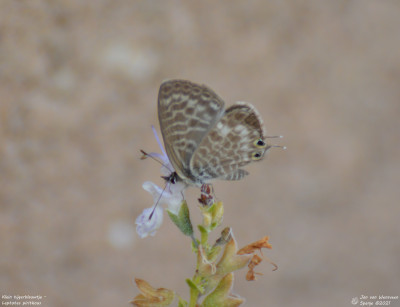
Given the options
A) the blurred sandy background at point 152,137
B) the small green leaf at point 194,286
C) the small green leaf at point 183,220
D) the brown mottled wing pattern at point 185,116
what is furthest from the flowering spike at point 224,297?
the blurred sandy background at point 152,137

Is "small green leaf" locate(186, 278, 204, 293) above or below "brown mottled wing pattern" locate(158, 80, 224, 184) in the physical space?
below

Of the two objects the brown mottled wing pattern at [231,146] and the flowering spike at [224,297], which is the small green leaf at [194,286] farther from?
the brown mottled wing pattern at [231,146]

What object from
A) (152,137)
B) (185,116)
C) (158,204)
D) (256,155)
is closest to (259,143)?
(256,155)

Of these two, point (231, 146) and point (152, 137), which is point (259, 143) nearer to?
point (231, 146)

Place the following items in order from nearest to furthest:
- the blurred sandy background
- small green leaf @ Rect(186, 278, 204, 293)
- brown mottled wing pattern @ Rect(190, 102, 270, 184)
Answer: small green leaf @ Rect(186, 278, 204, 293) → brown mottled wing pattern @ Rect(190, 102, 270, 184) → the blurred sandy background

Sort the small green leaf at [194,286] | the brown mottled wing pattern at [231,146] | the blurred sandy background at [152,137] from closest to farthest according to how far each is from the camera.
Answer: the small green leaf at [194,286] < the brown mottled wing pattern at [231,146] < the blurred sandy background at [152,137]

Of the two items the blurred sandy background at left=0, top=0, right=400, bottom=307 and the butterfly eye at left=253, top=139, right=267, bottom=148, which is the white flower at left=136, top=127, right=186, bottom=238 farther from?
the blurred sandy background at left=0, top=0, right=400, bottom=307

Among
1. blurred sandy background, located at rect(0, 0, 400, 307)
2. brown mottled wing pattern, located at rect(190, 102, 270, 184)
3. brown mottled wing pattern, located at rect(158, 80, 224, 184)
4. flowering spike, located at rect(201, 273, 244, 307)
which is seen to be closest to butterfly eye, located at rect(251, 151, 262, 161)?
brown mottled wing pattern, located at rect(190, 102, 270, 184)
